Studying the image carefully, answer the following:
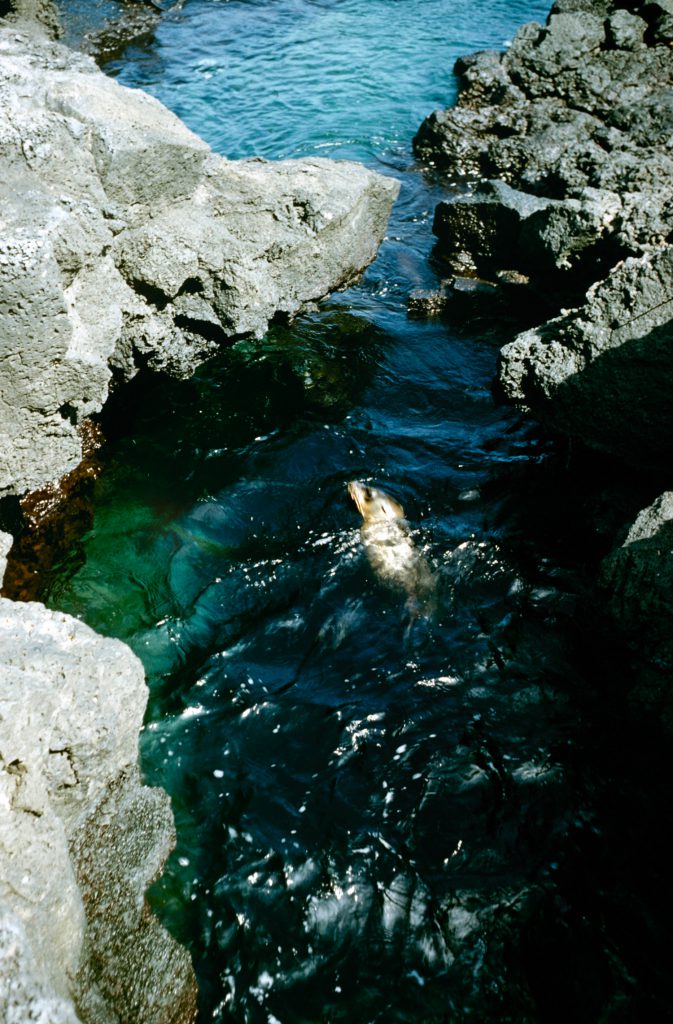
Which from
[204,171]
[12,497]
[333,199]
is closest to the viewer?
[12,497]

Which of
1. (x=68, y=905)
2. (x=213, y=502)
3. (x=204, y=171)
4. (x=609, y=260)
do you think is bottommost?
(x=213, y=502)

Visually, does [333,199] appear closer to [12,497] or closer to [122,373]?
[122,373]

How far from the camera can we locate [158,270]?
222 inches

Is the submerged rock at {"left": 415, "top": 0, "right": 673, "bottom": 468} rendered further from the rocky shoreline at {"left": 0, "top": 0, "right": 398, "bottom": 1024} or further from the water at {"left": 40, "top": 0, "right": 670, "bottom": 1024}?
the rocky shoreline at {"left": 0, "top": 0, "right": 398, "bottom": 1024}

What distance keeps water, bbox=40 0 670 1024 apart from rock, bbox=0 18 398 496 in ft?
2.46

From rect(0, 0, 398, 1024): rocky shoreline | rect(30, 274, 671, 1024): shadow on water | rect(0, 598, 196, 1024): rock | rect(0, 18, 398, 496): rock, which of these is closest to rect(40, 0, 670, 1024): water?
rect(30, 274, 671, 1024): shadow on water

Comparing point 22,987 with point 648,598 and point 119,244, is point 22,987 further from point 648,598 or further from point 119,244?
point 119,244

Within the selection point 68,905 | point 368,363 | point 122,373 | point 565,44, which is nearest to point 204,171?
point 122,373

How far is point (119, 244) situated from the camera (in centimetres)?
545

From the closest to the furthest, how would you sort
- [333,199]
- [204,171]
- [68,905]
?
[68,905], [204,171], [333,199]

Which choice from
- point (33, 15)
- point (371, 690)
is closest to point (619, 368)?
point (371, 690)

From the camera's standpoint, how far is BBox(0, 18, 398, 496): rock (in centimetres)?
443

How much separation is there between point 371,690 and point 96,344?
3098 mm

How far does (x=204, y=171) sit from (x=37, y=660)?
4.84m
